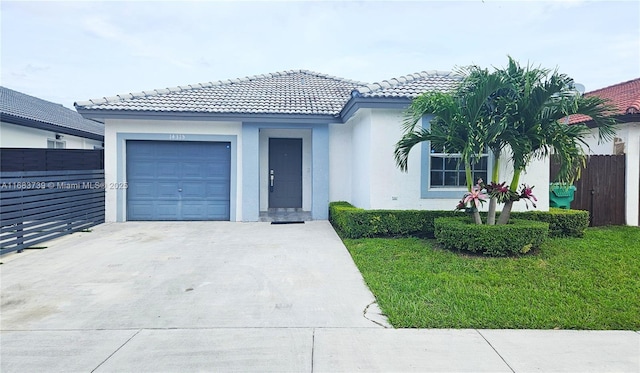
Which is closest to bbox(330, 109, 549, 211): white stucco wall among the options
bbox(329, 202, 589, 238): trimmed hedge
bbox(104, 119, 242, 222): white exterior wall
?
bbox(329, 202, 589, 238): trimmed hedge

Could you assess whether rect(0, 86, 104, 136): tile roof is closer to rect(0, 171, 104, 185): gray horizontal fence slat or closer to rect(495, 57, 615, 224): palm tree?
rect(0, 171, 104, 185): gray horizontal fence slat

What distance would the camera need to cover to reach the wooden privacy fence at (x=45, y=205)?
279 inches

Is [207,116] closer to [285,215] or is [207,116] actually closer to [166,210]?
[166,210]

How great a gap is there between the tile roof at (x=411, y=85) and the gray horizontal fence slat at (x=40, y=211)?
7.22m

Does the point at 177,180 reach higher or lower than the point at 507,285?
higher

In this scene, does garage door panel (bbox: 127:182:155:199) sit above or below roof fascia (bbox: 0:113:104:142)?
below

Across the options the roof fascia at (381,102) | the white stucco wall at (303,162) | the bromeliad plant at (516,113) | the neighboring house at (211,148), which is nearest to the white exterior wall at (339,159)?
the neighboring house at (211,148)

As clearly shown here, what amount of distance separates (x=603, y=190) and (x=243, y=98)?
423 inches

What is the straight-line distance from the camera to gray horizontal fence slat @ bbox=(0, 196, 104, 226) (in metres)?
7.07

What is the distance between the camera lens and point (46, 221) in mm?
8148

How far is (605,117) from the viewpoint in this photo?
6.98 metres

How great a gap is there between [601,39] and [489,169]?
766 cm

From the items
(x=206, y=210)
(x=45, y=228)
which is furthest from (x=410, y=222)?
(x=45, y=228)

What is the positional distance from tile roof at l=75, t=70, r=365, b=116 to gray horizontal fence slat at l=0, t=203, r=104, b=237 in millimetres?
2825
